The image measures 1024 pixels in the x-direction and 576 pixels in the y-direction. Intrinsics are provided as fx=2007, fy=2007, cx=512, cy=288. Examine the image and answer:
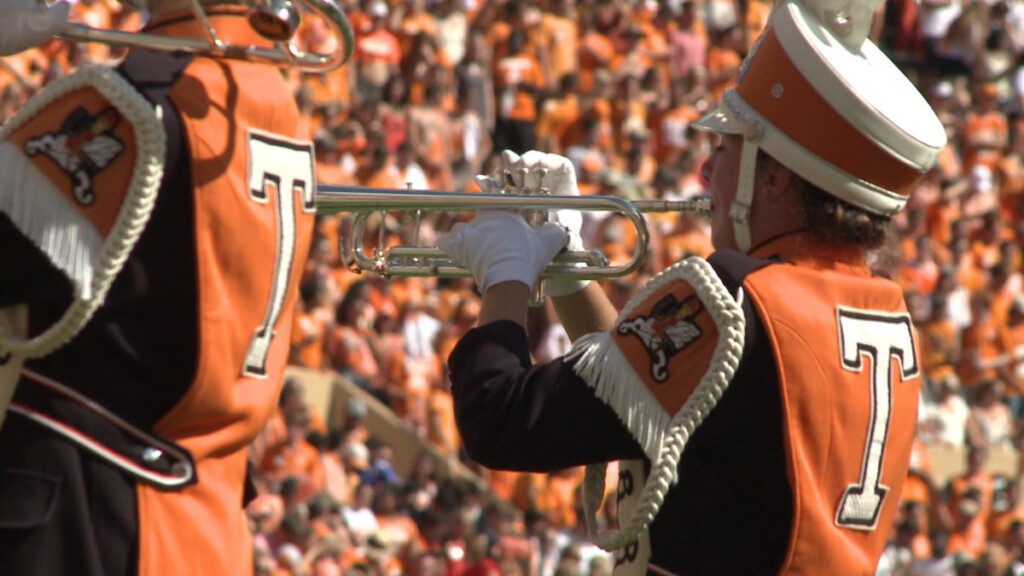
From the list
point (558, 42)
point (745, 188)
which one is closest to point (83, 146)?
point (745, 188)

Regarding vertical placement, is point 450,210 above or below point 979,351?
above

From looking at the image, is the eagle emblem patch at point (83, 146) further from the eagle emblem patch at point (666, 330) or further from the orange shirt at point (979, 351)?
the orange shirt at point (979, 351)

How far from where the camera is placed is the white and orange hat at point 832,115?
3.56m

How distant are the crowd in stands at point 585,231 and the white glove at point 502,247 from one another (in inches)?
157

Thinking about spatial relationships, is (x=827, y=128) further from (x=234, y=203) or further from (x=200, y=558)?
(x=200, y=558)

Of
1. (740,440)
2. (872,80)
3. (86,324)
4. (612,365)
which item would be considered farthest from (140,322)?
(872,80)

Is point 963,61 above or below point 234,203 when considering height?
below

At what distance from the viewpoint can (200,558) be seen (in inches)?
132

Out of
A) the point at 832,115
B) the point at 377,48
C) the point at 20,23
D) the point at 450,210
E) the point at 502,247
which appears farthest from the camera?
the point at 377,48

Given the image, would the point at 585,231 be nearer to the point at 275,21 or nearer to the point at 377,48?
the point at 377,48

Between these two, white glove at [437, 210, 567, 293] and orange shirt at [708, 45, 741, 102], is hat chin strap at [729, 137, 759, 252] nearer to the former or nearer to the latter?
white glove at [437, 210, 567, 293]

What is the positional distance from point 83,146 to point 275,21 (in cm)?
37

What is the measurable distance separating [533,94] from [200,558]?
41.1 ft

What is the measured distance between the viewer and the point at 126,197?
10.5 ft
